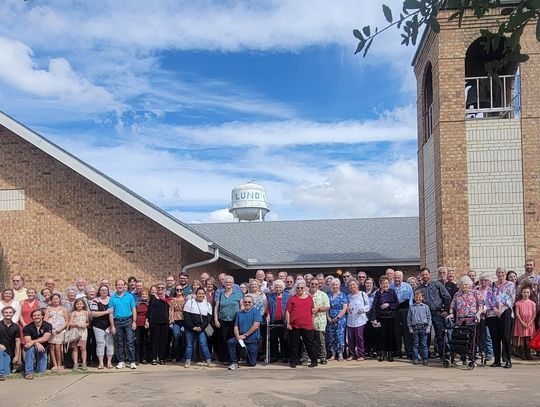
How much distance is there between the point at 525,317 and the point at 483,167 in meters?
4.49

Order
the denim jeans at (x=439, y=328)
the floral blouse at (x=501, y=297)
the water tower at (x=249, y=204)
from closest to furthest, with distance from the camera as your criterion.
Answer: the floral blouse at (x=501, y=297) → the denim jeans at (x=439, y=328) → the water tower at (x=249, y=204)

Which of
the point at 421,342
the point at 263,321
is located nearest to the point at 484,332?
the point at 421,342

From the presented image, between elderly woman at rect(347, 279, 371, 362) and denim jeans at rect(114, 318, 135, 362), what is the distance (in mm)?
3609

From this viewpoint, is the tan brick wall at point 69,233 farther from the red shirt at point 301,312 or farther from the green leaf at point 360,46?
the green leaf at point 360,46

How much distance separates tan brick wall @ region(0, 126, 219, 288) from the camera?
47.9ft

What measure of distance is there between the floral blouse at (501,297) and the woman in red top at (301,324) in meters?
2.78

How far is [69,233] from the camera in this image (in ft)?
49.1

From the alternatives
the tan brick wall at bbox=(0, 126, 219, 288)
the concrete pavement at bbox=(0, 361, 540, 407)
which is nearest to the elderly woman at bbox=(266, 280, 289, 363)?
the concrete pavement at bbox=(0, 361, 540, 407)

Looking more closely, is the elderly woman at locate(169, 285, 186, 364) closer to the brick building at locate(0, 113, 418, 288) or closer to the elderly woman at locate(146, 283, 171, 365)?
the elderly woman at locate(146, 283, 171, 365)

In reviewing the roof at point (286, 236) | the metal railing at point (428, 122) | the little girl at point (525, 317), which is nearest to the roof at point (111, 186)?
the roof at point (286, 236)

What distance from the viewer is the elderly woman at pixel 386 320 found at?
11.4 meters

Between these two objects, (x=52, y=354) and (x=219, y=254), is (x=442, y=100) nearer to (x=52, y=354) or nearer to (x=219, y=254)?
(x=219, y=254)

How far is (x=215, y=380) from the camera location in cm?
960

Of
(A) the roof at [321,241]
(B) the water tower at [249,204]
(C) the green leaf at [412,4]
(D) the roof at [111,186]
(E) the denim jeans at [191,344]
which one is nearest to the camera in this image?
(C) the green leaf at [412,4]
